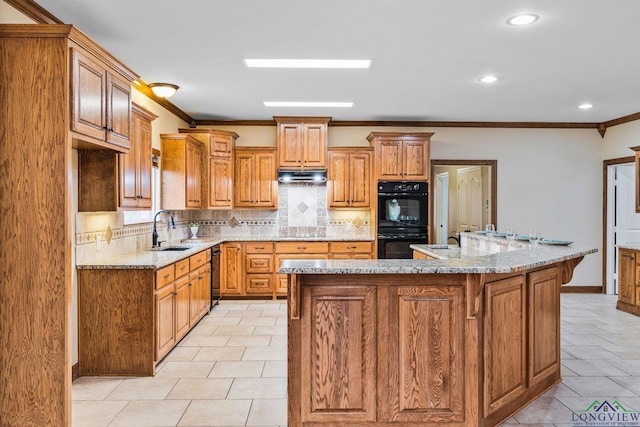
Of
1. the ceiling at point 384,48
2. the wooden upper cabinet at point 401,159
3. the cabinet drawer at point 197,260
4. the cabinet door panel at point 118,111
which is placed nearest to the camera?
the ceiling at point 384,48

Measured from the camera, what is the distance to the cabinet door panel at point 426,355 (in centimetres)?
253

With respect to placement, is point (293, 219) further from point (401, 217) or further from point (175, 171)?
point (175, 171)

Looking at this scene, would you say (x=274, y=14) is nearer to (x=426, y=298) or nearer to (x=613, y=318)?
(x=426, y=298)

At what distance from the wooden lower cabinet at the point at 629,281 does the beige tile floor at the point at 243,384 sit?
0.62m

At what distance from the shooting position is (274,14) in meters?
3.00

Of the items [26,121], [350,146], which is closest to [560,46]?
[350,146]

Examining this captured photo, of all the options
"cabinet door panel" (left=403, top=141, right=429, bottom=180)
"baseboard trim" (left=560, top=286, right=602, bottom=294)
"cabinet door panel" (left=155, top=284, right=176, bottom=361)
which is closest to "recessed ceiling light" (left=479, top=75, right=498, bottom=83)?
"cabinet door panel" (left=403, top=141, right=429, bottom=180)

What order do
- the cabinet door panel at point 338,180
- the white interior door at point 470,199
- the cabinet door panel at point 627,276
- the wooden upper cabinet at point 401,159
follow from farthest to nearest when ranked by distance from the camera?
the white interior door at point 470,199
the cabinet door panel at point 338,180
the wooden upper cabinet at point 401,159
the cabinet door panel at point 627,276

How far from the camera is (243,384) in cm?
336

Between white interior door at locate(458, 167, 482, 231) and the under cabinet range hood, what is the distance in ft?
10.5

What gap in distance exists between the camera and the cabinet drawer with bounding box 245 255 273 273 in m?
6.22

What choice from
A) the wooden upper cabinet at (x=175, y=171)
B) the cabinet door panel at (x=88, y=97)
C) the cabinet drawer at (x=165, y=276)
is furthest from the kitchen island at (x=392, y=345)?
the wooden upper cabinet at (x=175, y=171)

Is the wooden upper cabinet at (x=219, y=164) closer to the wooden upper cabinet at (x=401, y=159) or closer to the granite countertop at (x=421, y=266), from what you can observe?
the wooden upper cabinet at (x=401, y=159)

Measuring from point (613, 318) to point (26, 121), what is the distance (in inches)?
246
